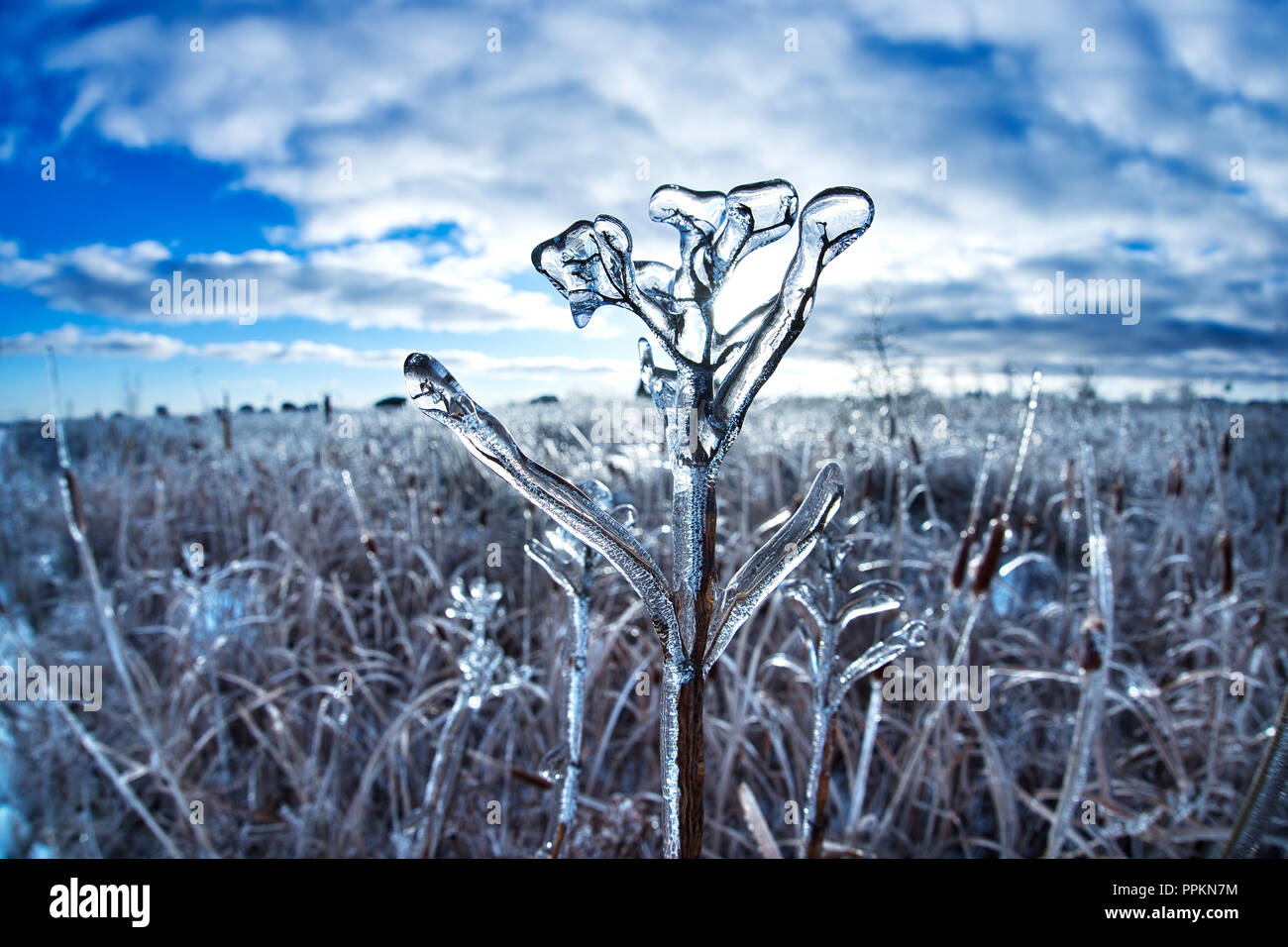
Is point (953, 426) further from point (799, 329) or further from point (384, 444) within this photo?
point (799, 329)

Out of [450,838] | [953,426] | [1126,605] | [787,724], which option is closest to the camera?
[450,838]

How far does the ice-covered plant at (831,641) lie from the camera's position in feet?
1.63

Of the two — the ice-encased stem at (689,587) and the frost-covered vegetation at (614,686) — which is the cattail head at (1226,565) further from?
the ice-encased stem at (689,587)

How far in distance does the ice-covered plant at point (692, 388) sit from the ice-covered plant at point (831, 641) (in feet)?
0.54

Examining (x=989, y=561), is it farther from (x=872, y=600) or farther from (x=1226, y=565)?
(x=1226, y=565)

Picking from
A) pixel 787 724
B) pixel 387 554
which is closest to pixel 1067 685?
pixel 787 724

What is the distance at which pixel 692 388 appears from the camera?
1.06 feet

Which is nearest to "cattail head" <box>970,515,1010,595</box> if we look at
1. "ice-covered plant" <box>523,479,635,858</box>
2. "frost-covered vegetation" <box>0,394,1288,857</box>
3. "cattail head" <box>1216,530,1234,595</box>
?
"frost-covered vegetation" <box>0,394,1288,857</box>

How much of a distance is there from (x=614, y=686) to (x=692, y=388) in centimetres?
209

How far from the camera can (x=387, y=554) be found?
10.4 ft

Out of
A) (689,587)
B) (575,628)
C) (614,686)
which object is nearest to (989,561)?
(575,628)

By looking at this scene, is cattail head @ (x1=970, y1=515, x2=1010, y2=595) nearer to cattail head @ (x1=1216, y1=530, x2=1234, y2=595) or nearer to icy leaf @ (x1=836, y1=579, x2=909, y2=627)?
icy leaf @ (x1=836, y1=579, x2=909, y2=627)
